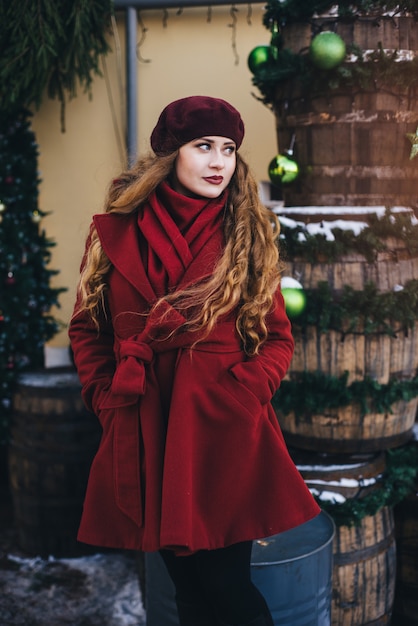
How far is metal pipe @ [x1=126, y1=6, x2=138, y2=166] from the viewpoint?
13.3ft

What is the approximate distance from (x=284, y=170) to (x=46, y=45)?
159 cm

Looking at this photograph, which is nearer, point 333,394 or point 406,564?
Result: point 333,394

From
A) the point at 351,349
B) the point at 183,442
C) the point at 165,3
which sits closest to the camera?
the point at 183,442

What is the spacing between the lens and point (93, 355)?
205cm

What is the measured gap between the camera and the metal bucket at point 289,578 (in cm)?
222

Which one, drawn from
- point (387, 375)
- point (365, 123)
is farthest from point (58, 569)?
point (365, 123)

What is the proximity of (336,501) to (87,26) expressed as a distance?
2699 mm

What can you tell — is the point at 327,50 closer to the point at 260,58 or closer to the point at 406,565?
the point at 260,58

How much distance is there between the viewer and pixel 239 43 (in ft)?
13.3

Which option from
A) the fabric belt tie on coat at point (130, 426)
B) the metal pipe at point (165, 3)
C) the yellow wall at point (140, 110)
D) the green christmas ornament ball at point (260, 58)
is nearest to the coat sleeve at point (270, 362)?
the fabric belt tie on coat at point (130, 426)

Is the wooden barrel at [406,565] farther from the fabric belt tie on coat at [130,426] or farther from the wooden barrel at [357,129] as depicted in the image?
the fabric belt tie on coat at [130,426]

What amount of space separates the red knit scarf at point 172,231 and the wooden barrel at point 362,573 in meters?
1.39

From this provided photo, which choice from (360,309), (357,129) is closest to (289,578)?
(360,309)

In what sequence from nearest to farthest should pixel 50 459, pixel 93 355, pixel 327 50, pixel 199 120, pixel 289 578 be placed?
pixel 199 120, pixel 93 355, pixel 289 578, pixel 327 50, pixel 50 459
